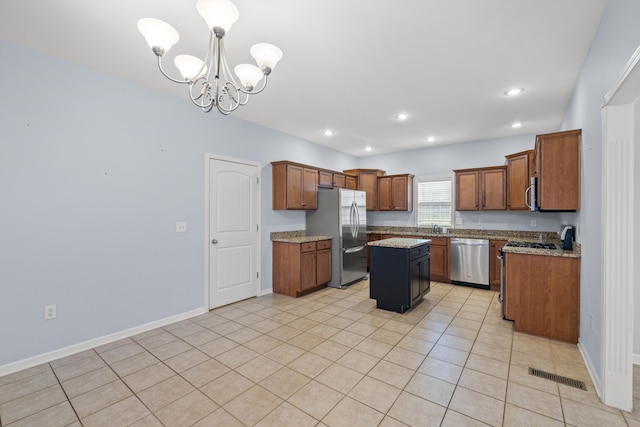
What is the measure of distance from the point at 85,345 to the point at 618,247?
14.9 ft

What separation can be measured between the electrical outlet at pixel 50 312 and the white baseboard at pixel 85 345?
1.05ft

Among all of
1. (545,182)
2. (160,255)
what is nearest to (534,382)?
(545,182)

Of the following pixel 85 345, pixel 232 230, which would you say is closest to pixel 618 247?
pixel 232 230

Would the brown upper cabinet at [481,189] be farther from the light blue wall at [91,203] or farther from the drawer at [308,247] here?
the light blue wall at [91,203]

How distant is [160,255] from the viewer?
3.37m

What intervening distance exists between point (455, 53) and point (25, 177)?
3995mm

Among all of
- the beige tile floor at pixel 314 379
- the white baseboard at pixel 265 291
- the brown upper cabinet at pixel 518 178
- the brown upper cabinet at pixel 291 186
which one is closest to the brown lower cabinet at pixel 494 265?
the brown upper cabinet at pixel 518 178

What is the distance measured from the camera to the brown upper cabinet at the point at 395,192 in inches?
245

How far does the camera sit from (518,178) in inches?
185

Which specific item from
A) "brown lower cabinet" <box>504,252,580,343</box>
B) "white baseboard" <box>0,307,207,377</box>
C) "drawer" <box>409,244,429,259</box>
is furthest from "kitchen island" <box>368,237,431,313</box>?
"white baseboard" <box>0,307,207,377</box>

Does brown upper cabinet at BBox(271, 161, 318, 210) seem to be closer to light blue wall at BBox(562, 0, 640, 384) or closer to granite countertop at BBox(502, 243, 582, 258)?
granite countertop at BBox(502, 243, 582, 258)

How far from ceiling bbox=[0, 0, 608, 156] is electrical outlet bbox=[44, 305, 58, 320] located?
233 cm

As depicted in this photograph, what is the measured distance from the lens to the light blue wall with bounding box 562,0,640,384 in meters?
1.72

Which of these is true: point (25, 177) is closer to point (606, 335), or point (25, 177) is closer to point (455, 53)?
point (455, 53)
